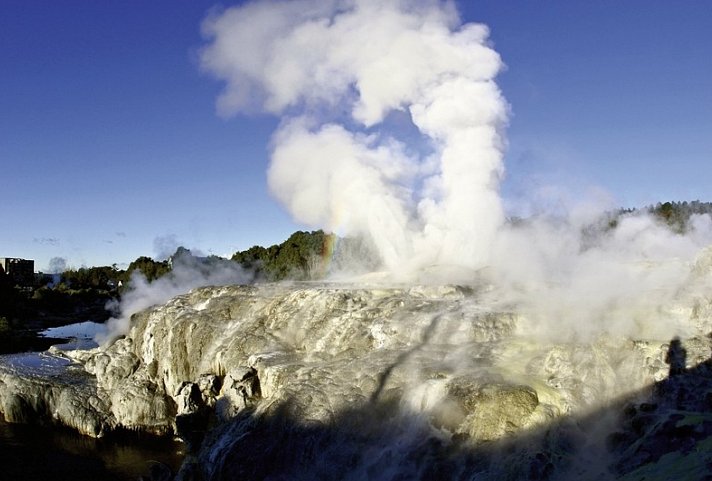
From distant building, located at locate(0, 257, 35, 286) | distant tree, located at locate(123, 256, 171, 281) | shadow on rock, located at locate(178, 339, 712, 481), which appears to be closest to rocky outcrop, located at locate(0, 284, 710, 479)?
shadow on rock, located at locate(178, 339, 712, 481)

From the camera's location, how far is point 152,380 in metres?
25.4

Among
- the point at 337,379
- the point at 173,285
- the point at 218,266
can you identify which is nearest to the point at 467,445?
the point at 337,379

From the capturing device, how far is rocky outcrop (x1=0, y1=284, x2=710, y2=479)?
588 inches

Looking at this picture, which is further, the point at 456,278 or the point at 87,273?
the point at 87,273

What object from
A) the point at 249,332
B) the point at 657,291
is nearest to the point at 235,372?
the point at 249,332

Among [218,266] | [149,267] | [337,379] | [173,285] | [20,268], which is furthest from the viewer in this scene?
[20,268]

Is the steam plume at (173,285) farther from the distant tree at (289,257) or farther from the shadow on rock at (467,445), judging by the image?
the shadow on rock at (467,445)

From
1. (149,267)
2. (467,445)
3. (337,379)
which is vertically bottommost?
(467,445)

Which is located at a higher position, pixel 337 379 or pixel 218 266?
pixel 218 266

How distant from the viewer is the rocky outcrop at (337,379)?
1494cm

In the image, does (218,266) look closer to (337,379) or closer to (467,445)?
(337,379)

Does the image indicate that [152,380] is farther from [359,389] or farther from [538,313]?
[538,313]

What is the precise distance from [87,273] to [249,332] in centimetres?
13228

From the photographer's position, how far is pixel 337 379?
1770cm
